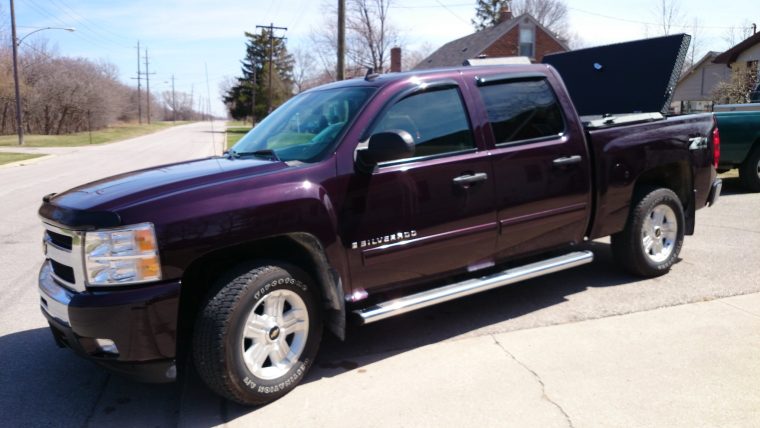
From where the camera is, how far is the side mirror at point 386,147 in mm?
3500

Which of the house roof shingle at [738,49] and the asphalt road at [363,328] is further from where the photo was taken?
the house roof shingle at [738,49]

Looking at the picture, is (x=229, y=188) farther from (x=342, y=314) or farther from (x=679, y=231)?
(x=679, y=231)

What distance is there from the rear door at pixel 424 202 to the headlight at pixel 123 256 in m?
1.15

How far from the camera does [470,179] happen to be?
13.3 feet

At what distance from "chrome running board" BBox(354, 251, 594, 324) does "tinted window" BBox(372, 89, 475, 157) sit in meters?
0.96

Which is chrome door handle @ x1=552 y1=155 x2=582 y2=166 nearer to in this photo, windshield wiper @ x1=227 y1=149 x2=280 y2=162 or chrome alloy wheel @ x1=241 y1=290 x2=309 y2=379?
windshield wiper @ x1=227 y1=149 x2=280 y2=162

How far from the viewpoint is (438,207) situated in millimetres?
3957

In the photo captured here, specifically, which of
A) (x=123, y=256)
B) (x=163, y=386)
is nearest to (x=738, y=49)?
(x=163, y=386)

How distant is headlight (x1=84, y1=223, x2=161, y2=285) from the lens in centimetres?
300

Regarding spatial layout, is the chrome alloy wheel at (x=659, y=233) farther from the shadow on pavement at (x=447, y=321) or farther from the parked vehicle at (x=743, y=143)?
the parked vehicle at (x=743, y=143)

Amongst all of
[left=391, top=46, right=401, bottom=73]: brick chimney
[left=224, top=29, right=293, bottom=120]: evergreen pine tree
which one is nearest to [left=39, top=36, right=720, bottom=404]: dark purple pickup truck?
[left=391, top=46, right=401, bottom=73]: brick chimney

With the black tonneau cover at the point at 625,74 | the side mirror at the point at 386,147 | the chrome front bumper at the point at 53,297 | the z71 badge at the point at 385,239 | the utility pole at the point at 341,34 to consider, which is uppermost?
the utility pole at the point at 341,34

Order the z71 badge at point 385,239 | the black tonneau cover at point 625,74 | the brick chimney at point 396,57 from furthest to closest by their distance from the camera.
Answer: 1. the brick chimney at point 396,57
2. the black tonneau cover at point 625,74
3. the z71 badge at point 385,239

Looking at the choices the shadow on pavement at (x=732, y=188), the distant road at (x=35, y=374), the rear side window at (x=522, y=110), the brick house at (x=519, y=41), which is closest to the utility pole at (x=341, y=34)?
the shadow on pavement at (x=732, y=188)
